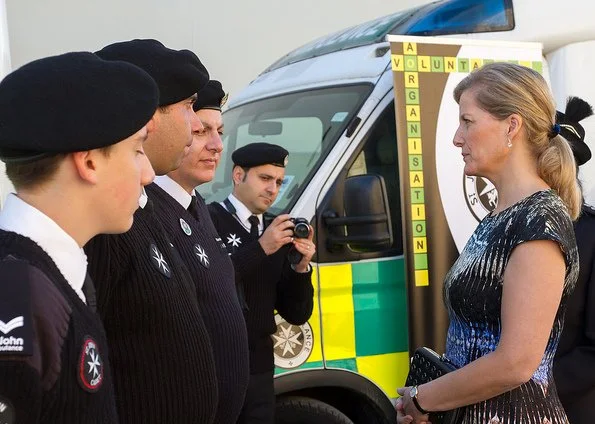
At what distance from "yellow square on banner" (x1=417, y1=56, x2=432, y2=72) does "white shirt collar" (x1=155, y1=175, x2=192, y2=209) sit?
1390mm

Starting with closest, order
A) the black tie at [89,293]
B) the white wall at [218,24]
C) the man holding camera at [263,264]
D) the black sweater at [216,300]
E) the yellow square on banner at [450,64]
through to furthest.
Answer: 1. the black tie at [89,293]
2. the black sweater at [216,300]
3. the man holding camera at [263,264]
4. the yellow square on banner at [450,64]
5. the white wall at [218,24]

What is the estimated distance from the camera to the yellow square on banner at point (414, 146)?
321 cm

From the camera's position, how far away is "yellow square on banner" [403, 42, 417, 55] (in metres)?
3.22

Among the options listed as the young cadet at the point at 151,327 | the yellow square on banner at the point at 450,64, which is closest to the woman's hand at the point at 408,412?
the young cadet at the point at 151,327

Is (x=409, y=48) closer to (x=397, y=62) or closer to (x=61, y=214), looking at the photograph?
(x=397, y=62)

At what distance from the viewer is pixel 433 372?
2.06 metres

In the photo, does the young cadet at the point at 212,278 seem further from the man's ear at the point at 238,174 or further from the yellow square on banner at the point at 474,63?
the yellow square on banner at the point at 474,63

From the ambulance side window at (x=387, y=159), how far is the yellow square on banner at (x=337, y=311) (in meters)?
0.27

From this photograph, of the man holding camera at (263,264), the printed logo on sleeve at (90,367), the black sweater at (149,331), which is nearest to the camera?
the printed logo on sleeve at (90,367)

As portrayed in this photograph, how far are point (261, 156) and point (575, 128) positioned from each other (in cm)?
120

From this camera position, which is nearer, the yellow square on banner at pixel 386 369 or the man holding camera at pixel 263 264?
the man holding camera at pixel 263 264

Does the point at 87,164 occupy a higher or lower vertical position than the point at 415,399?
higher

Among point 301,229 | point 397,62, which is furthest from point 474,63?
point 301,229

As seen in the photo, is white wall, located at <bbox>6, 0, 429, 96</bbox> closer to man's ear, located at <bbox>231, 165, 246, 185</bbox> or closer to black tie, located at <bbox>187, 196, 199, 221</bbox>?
man's ear, located at <bbox>231, 165, 246, 185</bbox>
